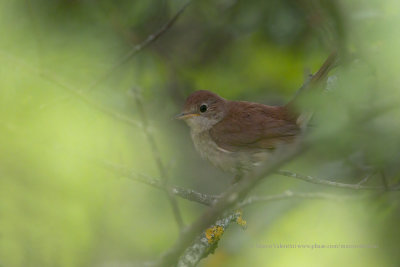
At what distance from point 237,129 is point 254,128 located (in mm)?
179

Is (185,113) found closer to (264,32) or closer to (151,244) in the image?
(264,32)

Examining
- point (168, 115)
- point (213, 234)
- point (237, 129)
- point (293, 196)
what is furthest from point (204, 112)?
point (293, 196)

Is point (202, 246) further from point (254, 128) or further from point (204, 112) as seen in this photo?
point (204, 112)

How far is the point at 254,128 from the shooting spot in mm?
4922

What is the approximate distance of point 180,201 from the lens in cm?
495

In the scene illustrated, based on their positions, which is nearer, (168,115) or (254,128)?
(254,128)

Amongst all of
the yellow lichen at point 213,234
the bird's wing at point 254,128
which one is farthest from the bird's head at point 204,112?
the yellow lichen at point 213,234

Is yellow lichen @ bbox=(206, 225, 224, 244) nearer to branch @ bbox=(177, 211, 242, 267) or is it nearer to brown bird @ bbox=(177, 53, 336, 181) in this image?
branch @ bbox=(177, 211, 242, 267)

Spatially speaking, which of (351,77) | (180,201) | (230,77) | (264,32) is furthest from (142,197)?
(351,77)

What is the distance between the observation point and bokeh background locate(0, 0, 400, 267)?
5.62 feet

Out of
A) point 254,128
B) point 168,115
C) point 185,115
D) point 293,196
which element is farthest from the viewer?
point 168,115

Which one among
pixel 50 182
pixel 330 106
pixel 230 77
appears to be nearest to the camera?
pixel 330 106

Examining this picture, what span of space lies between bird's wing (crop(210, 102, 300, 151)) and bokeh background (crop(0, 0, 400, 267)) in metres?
0.47

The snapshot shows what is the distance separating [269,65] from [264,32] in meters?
0.66
